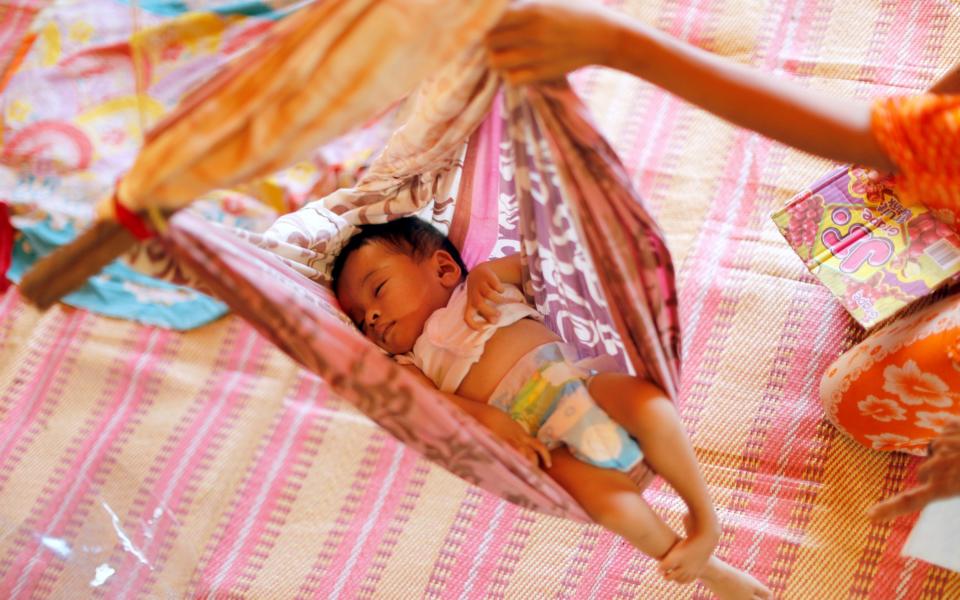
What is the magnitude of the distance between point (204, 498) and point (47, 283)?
2.44ft

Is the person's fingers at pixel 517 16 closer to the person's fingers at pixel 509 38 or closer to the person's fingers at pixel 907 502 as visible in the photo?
the person's fingers at pixel 509 38

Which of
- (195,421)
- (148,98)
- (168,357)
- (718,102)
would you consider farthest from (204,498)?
(718,102)

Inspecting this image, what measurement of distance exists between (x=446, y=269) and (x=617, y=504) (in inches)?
16.7

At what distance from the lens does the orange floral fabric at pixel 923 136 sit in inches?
29.8

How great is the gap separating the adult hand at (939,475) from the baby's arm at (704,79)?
0.26m

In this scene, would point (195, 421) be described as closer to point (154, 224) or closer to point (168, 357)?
point (168, 357)

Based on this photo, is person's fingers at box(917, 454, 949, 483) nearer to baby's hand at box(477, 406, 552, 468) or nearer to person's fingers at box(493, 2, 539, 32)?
baby's hand at box(477, 406, 552, 468)

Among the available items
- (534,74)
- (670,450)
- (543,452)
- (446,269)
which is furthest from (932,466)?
(446,269)

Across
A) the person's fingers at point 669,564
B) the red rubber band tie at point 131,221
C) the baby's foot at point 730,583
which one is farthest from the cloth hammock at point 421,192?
the baby's foot at point 730,583

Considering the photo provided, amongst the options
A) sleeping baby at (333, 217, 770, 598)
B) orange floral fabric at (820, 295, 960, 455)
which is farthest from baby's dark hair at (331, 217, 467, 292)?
orange floral fabric at (820, 295, 960, 455)

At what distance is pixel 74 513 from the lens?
59.0 inches

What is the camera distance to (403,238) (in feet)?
3.99

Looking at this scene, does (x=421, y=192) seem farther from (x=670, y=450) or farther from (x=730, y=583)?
(x=730, y=583)

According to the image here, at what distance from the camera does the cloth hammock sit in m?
0.71
